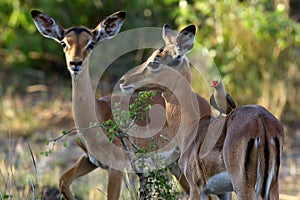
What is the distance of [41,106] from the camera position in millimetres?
12953

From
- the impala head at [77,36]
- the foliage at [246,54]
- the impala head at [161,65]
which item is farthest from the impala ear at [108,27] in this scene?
the foliage at [246,54]

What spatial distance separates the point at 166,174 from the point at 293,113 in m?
5.44

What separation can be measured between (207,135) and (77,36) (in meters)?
1.95

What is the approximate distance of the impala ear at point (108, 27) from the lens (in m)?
7.25

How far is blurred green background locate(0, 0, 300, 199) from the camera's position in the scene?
1074 centimetres

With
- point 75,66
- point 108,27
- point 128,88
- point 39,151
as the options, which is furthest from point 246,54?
point 128,88

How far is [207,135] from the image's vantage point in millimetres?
5668

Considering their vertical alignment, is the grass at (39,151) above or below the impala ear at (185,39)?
below

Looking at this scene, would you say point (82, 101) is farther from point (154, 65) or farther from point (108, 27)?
point (154, 65)

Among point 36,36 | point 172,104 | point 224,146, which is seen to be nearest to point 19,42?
point 36,36

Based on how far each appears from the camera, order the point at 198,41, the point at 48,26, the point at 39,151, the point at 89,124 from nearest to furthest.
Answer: the point at 89,124
the point at 48,26
the point at 39,151
the point at 198,41

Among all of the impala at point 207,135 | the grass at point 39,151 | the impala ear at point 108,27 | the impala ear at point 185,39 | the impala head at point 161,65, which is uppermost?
the impala ear at point 108,27

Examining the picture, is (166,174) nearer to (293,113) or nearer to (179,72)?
(179,72)

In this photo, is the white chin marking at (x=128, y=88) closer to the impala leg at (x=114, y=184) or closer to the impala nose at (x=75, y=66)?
the impala nose at (x=75, y=66)
